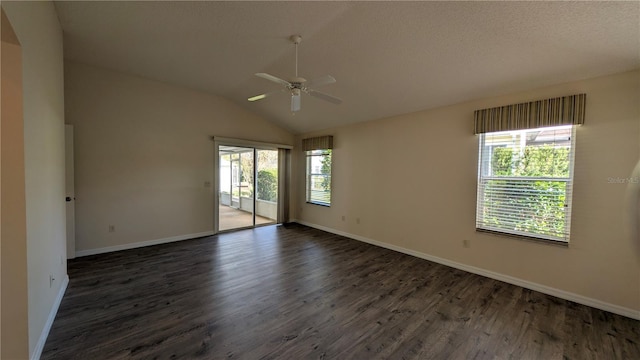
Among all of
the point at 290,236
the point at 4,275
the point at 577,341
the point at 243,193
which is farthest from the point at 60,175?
the point at 577,341

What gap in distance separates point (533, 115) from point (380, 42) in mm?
2093

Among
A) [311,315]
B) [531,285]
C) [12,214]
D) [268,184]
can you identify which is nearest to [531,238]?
[531,285]

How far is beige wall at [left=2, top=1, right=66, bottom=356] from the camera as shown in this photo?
172 centimetres

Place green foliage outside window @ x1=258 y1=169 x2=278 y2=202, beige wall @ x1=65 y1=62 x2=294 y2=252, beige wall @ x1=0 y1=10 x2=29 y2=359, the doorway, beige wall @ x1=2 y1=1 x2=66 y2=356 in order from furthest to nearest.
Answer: green foliage outside window @ x1=258 y1=169 x2=278 y2=202, the doorway, beige wall @ x1=65 y1=62 x2=294 y2=252, beige wall @ x1=2 y1=1 x2=66 y2=356, beige wall @ x1=0 y1=10 x2=29 y2=359

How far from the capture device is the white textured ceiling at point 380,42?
2250mm

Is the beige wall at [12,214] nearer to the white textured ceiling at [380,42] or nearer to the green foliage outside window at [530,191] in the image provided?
the white textured ceiling at [380,42]

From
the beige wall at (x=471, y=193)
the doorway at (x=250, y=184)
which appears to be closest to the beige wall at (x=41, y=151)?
the doorway at (x=250, y=184)

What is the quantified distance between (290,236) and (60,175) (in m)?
3.73

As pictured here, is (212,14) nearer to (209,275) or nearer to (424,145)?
(209,275)

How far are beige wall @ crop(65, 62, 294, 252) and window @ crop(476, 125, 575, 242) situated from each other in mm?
4953

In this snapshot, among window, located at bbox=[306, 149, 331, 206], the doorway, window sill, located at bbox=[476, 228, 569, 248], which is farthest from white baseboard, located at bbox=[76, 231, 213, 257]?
window sill, located at bbox=[476, 228, 569, 248]

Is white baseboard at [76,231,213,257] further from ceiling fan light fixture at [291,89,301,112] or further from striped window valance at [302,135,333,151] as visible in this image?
ceiling fan light fixture at [291,89,301,112]

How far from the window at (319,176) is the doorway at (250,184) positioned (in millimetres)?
855

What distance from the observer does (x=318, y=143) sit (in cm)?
607
